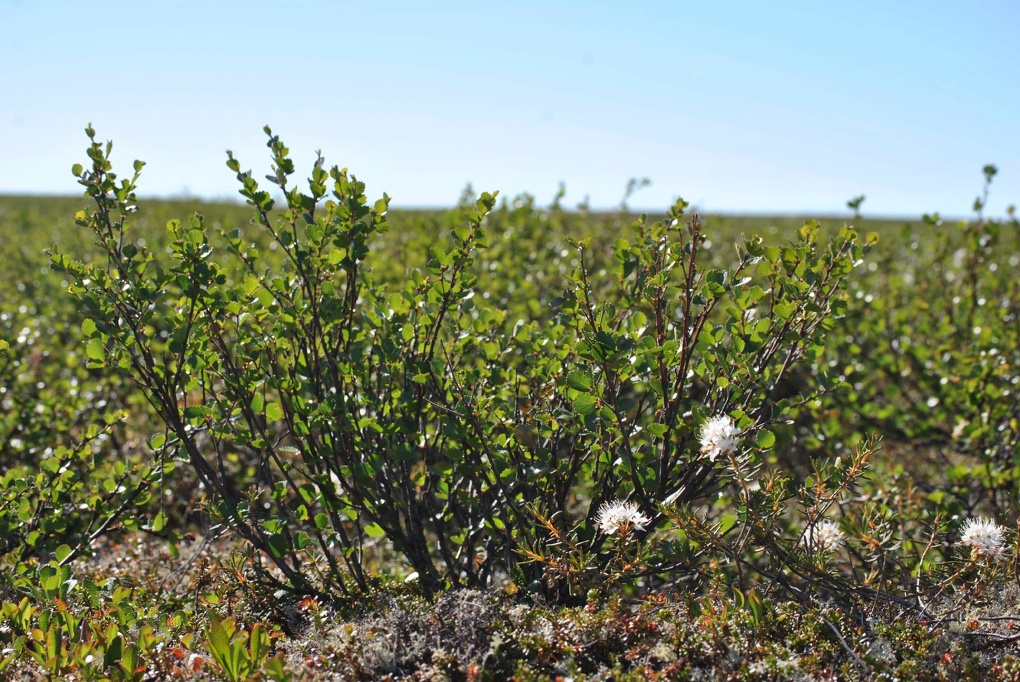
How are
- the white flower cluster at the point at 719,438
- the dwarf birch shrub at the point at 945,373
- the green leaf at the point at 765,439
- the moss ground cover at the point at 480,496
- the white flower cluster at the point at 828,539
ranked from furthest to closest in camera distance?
the dwarf birch shrub at the point at 945,373 < the white flower cluster at the point at 828,539 < the green leaf at the point at 765,439 < the moss ground cover at the point at 480,496 < the white flower cluster at the point at 719,438

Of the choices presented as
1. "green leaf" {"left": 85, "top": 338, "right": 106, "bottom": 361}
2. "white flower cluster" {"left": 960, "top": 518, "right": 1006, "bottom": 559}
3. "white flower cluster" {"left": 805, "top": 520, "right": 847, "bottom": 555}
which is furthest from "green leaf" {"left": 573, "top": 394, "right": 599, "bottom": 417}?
"green leaf" {"left": 85, "top": 338, "right": 106, "bottom": 361}

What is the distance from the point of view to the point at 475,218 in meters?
2.78

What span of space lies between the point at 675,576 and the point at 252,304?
1.85 metres

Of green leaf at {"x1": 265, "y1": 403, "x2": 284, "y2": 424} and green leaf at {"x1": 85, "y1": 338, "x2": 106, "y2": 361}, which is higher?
green leaf at {"x1": 85, "y1": 338, "x2": 106, "y2": 361}

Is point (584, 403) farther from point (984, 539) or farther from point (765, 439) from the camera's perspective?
point (984, 539)

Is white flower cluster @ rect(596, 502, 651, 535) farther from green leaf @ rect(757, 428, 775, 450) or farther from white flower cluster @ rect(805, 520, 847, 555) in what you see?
white flower cluster @ rect(805, 520, 847, 555)

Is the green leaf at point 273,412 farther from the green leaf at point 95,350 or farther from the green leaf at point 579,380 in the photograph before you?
the green leaf at point 579,380

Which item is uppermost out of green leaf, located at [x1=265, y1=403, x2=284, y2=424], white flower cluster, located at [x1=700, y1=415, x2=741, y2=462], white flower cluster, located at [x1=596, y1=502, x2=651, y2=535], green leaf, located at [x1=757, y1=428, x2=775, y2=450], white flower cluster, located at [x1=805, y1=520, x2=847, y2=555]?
white flower cluster, located at [x1=700, y1=415, x2=741, y2=462]

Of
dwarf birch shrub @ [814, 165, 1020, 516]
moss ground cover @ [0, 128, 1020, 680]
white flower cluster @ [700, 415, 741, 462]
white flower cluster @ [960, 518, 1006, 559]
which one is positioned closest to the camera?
white flower cluster @ [700, 415, 741, 462]

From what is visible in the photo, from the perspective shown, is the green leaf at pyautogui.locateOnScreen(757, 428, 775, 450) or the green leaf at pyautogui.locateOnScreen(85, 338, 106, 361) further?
the green leaf at pyautogui.locateOnScreen(85, 338, 106, 361)

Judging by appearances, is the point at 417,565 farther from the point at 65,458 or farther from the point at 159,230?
the point at 159,230

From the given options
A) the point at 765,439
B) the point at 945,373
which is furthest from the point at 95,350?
the point at 945,373

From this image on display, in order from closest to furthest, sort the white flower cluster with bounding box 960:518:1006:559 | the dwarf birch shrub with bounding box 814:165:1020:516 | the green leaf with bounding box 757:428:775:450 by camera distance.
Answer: the white flower cluster with bounding box 960:518:1006:559, the green leaf with bounding box 757:428:775:450, the dwarf birch shrub with bounding box 814:165:1020:516

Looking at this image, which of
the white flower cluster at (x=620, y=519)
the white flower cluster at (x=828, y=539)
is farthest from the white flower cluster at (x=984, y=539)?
the white flower cluster at (x=620, y=519)
